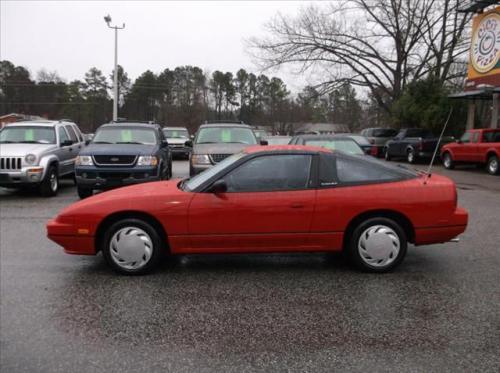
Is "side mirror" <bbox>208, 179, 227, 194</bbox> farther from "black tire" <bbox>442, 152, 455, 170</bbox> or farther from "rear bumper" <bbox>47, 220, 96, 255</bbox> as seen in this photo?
"black tire" <bbox>442, 152, 455, 170</bbox>

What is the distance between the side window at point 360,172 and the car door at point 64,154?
27.9 ft

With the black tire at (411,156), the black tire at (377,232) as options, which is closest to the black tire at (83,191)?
the black tire at (377,232)

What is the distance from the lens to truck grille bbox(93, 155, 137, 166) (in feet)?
32.6

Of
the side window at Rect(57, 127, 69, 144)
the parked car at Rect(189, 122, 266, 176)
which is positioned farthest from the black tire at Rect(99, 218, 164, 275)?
the side window at Rect(57, 127, 69, 144)

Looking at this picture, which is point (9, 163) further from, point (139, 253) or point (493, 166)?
point (493, 166)

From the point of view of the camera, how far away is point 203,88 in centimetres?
7969

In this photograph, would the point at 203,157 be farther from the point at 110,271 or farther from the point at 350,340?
the point at 350,340

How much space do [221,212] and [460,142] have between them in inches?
661

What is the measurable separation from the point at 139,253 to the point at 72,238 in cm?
77

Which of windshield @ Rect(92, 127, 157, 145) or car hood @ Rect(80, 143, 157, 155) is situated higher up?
windshield @ Rect(92, 127, 157, 145)

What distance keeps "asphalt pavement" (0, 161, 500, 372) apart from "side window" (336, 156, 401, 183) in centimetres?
107

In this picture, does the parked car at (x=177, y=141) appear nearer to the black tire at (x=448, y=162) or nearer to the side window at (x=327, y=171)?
the black tire at (x=448, y=162)

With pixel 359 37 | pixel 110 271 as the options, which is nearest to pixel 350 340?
pixel 110 271

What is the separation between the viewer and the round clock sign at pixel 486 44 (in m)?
20.9
